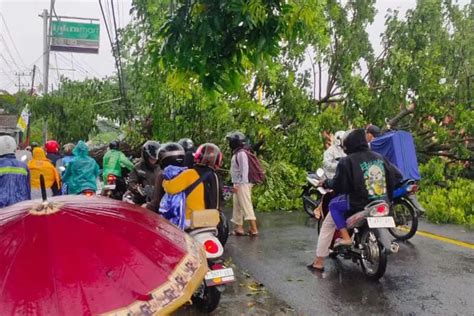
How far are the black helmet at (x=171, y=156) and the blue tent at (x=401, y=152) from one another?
4541 mm

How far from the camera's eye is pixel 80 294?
6.40 feet

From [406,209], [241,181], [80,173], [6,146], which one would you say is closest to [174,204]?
[6,146]

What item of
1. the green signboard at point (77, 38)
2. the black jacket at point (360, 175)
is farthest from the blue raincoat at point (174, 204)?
the green signboard at point (77, 38)

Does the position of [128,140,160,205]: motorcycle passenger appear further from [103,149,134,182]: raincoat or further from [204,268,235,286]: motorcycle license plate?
[204,268,235,286]: motorcycle license plate

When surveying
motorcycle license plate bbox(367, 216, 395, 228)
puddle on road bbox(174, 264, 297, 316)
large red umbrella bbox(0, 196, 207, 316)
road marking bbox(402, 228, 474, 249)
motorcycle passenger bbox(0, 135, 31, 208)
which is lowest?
puddle on road bbox(174, 264, 297, 316)

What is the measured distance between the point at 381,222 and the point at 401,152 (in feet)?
10.7

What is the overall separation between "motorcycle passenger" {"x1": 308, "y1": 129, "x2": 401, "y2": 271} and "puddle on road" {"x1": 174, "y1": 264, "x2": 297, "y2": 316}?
1234 millimetres

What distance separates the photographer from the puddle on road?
15.9 ft

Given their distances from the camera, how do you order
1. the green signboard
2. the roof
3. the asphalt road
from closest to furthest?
the asphalt road, the green signboard, the roof

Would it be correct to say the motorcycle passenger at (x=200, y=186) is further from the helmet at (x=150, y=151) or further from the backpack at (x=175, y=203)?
the helmet at (x=150, y=151)

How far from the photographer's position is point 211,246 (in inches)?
183

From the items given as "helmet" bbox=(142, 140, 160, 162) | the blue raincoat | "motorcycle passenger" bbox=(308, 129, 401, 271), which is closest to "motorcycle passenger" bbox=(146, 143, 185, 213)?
the blue raincoat

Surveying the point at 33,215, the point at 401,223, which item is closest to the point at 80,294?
the point at 33,215

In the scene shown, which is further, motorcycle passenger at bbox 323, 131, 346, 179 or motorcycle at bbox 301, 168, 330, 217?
motorcycle at bbox 301, 168, 330, 217
